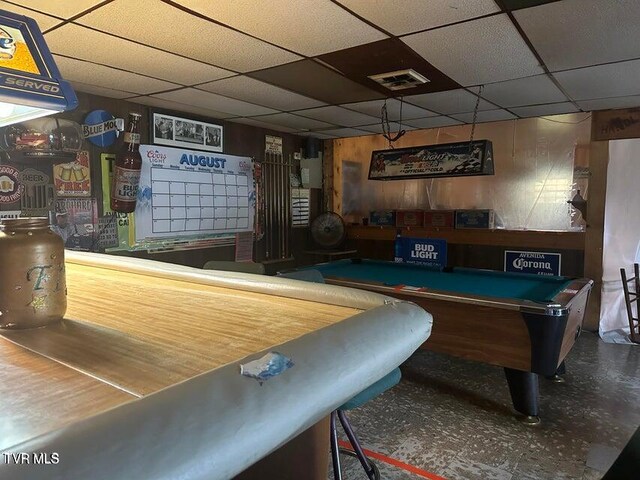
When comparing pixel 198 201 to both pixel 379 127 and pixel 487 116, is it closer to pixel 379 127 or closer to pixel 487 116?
pixel 379 127

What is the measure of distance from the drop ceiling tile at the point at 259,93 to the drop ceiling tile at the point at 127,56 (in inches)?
6.6

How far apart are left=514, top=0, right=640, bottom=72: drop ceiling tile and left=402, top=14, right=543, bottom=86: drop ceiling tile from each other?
0.32 ft

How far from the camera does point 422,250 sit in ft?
19.2

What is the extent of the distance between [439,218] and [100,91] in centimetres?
413

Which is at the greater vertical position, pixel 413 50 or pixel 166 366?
pixel 413 50

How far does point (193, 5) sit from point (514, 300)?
245 cm

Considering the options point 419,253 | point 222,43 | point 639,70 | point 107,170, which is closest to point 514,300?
point 639,70

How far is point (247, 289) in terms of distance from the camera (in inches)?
48.2

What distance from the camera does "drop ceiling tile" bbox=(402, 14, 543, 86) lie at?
2393 mm

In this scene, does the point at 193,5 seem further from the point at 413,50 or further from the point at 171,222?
the point at 171,222

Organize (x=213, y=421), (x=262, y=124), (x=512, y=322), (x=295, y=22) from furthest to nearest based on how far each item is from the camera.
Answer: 1. (x=262, y=124)
2. (x=512, y=322)
3. (x=295, y=22)
4. (x=213, y=421)

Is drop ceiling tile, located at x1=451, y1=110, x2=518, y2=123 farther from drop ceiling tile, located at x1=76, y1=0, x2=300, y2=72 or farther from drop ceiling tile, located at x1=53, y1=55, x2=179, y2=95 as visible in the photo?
drop ceiling tile, located at x1=53, y1=55, x2=179, y2=95

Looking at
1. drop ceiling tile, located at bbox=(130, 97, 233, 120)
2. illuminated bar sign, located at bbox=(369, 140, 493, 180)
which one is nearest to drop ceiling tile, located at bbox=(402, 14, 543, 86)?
illuminated bar sign, located at bbox=(369, 140, 493, 180)

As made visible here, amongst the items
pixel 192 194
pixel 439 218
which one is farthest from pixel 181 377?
pixel 439 218
